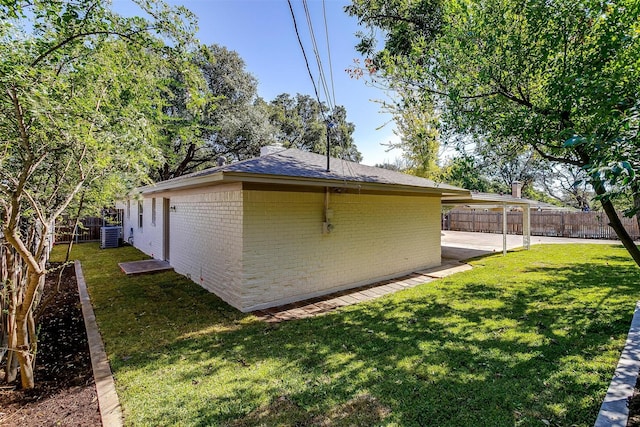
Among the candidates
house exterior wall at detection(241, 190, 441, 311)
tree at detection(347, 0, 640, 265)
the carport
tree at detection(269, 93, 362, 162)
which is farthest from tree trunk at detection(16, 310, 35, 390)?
tree at detection(269, 93, 362, 162)

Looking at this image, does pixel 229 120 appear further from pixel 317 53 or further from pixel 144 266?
pixel 317 53

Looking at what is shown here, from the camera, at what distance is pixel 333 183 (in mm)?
6164

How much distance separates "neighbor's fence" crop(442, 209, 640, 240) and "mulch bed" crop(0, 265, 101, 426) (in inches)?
874

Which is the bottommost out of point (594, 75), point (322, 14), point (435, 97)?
point (594, 75)

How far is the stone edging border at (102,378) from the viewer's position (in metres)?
2.87

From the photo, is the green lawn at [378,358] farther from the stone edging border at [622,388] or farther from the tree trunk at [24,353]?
the tree trunk at [24,353]

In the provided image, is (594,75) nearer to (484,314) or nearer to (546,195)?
(484,314)

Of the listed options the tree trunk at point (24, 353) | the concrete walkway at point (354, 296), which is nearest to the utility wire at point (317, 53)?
the concrete walkway at point (354, 296)

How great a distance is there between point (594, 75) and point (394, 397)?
175 inches

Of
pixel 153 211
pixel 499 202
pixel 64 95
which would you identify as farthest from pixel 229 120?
pixel 64 95

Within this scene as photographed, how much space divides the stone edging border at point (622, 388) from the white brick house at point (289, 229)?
15.5 ft

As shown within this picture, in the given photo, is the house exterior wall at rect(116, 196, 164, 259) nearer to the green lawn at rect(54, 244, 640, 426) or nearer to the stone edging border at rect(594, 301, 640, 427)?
the green lawn at rect(54, 244, 640, 426)

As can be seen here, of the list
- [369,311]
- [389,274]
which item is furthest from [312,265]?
[389,274]

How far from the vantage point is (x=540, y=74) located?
4.61m
